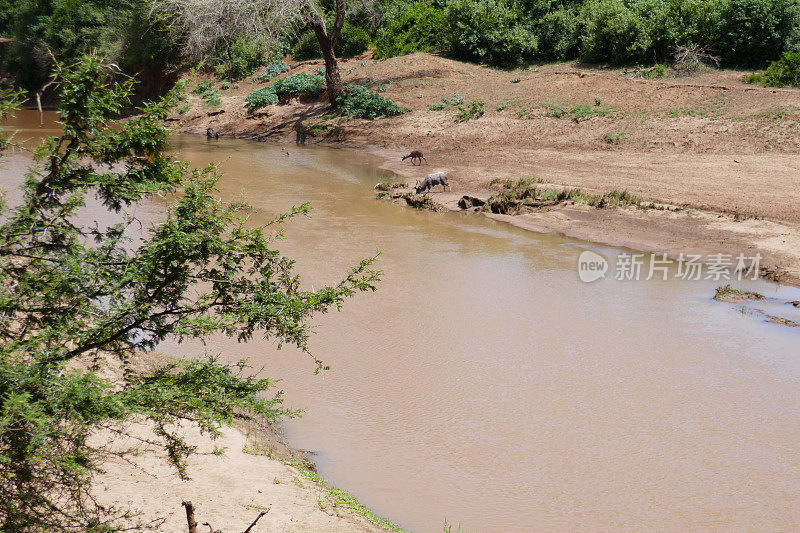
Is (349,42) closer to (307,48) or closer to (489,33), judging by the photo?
(307,48)

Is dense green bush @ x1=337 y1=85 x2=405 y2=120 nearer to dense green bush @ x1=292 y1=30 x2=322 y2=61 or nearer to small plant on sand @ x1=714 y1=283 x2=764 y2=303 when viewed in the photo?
dense green bush @ x1=292 y1=30 x2=322 y2=61

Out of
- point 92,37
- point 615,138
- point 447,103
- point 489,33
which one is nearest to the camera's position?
point 615,138

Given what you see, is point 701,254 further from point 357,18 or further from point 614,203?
point 357,18

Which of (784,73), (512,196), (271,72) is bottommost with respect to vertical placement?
(512,196)

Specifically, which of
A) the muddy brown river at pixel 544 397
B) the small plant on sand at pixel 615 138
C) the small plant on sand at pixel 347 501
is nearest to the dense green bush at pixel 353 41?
the small plant on sand at pixel 615 138

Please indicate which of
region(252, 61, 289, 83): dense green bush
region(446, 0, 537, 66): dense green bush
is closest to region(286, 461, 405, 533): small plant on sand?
region(446, 0, 537, 66): dense green bush

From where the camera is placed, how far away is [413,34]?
31047 mm

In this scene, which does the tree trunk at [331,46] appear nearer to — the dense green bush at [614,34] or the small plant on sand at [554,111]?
the small plant on sand at [554,111]

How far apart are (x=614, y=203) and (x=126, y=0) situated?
28.1 m

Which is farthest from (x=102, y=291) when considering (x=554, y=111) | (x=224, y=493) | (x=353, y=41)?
(x=353, y=41)

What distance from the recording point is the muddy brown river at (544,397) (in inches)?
232

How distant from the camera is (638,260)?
12.2 metres

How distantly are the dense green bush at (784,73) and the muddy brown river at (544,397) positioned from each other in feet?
36.0

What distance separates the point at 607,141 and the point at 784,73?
5.26 m
